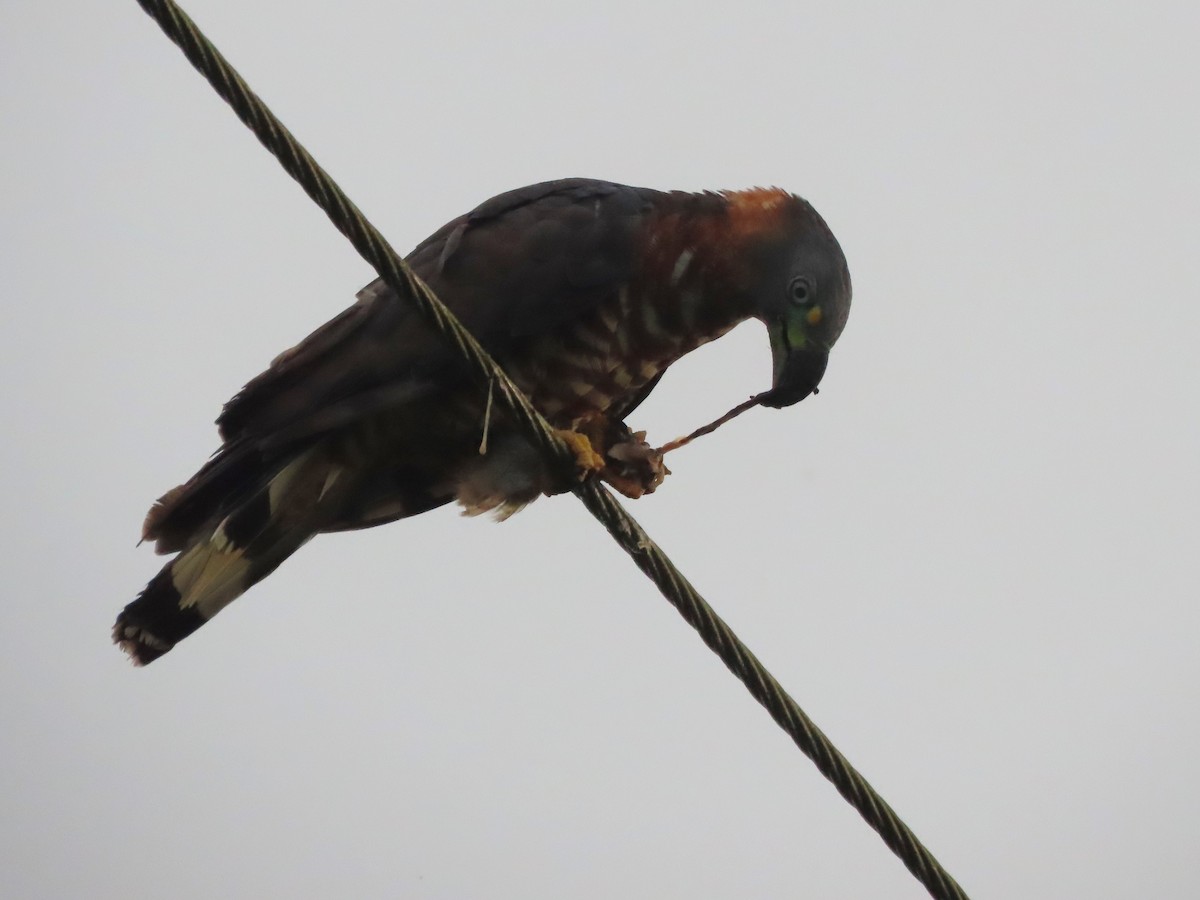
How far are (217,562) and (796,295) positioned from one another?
2.34 meters

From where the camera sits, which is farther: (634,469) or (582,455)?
(634,469)

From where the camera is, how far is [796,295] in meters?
4.98

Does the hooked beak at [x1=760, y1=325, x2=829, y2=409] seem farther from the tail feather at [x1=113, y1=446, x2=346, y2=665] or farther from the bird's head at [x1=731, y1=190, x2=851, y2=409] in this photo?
the tail feather at [x1=113, y1=446, x2=346, y2=665]

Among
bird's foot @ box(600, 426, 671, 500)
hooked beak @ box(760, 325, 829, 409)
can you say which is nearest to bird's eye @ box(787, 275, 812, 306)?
hooked beak @ box(760, 325, 829, 409)

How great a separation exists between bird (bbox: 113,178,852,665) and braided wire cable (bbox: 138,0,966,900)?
0.91 m

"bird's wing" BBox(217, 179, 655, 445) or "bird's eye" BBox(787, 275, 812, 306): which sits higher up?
"bird's wing" BBox(217, 179, 655, 445)

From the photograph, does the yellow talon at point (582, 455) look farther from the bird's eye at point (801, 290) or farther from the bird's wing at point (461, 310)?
the bird's eye at point (801, 290)

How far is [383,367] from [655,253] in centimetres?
109

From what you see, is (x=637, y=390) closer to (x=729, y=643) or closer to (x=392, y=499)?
(x=392, y=499)

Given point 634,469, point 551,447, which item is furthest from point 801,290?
point 551,447

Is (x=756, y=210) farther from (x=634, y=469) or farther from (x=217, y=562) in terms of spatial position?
(x=217, y=562)

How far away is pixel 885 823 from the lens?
11.4ft

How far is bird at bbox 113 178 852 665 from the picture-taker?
189 inches

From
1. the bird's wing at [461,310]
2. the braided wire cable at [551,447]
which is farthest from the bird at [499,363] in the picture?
the braided wire cable at [551,447]
